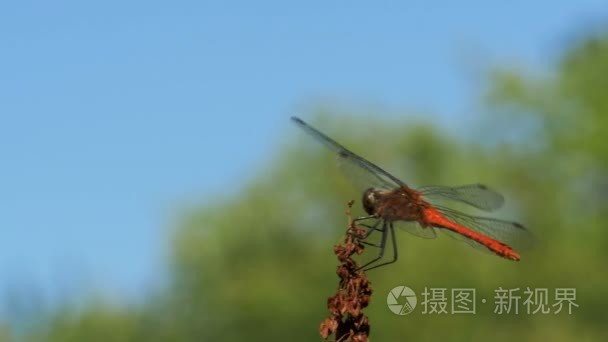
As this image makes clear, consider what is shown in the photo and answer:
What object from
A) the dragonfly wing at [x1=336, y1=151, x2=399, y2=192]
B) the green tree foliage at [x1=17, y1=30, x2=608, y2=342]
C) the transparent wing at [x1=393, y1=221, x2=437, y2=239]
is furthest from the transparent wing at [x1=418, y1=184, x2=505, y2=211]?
the green tree foliage at [x1=17, y1=30, x2=608, y2=342]

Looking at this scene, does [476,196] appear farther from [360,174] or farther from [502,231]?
[360,174]

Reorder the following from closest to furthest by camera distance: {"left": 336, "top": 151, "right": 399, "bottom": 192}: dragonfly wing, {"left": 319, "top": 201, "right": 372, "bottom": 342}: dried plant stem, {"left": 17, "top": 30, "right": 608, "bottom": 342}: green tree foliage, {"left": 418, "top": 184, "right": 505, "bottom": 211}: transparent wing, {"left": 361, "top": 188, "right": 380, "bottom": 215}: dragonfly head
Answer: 1. {"left": 319, "top": 201, "right": 372, "bottom": 342}: dried plant stem
2. {"left": 361, "top": 188, "right": 380, "bottom": 215}: dragonfly head
3. {"left": 336, "top": 151, "right": 399, "bottom": 192}: dragonfly wing
4. {"left": 418, "top": 184, "right": 505, "bottom": 211}: transparent wing
5. {"left": 17, "top": 30, "right": 608, "bottom": 342}: green tree foliage

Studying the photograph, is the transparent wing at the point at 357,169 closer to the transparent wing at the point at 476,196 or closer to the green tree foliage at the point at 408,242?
the transparent wing at the point at 476,196

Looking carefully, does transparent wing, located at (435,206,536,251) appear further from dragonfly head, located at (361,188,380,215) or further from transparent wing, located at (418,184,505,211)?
dragonfly head, located at (361,188,380,215)

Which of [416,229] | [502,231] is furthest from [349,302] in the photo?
[502,231]

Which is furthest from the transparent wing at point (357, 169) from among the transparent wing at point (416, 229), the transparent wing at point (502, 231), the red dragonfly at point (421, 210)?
the transparent wing at point (502, 231)

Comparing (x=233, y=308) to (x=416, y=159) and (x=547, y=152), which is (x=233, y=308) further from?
(x=547, y=152)

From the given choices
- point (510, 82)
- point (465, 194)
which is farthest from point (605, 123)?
point (465, 194)
